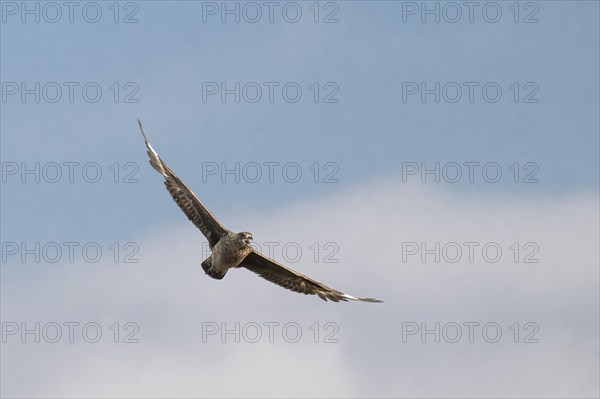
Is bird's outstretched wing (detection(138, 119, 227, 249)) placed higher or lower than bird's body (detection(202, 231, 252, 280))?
higher

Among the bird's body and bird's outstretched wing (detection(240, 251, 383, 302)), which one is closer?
the bird's body

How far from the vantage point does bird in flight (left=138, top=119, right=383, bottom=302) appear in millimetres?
32000

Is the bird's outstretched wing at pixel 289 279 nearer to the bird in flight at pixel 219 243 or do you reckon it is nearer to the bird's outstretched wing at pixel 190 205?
the bird in flight at pixel 219 243

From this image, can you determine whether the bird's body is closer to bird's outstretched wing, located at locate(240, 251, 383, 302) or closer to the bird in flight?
the bird in flight

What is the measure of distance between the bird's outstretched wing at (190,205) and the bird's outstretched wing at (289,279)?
53.7 inches

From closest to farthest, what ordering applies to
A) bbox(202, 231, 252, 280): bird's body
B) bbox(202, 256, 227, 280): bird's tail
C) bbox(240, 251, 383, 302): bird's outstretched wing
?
1. bbox(202, 231, 252, 280): bird's body
2. bbox(202, 256, 227, 280): bird's tail
3. bbox(240, 251, 383, 302): bird's outstretched wing

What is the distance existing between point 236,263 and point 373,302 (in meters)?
4.40

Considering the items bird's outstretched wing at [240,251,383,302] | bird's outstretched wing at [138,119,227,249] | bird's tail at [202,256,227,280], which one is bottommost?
bird's outstretched wing at [240,251,383,302]

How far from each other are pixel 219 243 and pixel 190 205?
143 centimetres

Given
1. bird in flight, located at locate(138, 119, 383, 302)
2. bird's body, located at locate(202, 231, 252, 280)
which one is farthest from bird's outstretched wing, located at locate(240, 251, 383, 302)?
bird's body, located at locate(202, 231, 252, 280)

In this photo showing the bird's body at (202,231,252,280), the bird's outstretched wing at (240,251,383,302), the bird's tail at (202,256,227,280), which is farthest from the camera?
the bird's outstretched wing at (240,251,383,302)

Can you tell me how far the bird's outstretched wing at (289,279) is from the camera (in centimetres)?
3366

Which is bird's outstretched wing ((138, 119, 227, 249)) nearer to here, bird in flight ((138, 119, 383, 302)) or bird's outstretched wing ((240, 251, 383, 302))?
bird in flight ((138, 119, 383, 302))

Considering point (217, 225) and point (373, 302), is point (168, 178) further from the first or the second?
point (373, 302)
